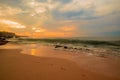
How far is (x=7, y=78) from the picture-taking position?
404 cm

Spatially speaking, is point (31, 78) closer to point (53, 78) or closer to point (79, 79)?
point (53, 78)

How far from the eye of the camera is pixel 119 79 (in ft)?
14.7

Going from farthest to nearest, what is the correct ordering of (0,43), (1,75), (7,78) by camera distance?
1. (0,43)
2. (1,75)
3. (7,78)

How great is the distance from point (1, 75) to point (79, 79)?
311 centimetres

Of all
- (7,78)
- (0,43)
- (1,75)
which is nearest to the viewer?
(7,78)

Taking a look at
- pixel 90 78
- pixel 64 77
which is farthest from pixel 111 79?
pixel 64 77

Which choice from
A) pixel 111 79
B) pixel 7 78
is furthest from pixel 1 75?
pixel 111 79

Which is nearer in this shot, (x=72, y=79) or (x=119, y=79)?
(x=72, y=79)

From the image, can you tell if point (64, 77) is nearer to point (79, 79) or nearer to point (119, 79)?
point (79, 79)

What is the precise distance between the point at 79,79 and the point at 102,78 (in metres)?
1.03

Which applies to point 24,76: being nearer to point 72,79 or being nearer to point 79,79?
point 72,79

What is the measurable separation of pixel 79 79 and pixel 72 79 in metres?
0.27

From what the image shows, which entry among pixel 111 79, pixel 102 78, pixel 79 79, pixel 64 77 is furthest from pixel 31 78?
pixel 111 79

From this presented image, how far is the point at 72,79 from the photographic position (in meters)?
4.18
